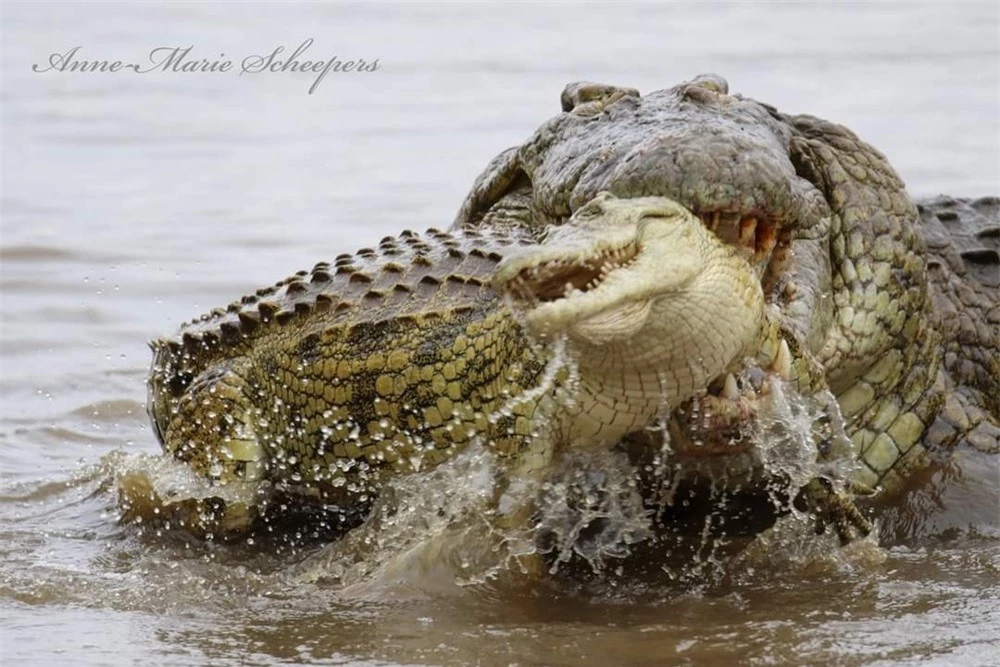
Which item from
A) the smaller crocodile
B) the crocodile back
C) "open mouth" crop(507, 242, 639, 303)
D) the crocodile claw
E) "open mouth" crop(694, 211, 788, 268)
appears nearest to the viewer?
"open mouth" crop(507, 242, 639, 303)

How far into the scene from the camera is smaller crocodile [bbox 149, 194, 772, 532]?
12.0 feet

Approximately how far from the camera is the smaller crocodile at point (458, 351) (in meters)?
3.64

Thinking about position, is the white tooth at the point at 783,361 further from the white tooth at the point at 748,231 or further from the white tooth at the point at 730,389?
the white tooth at the point at 748,231

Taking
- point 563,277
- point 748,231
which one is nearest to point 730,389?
point 748,231

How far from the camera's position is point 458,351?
4621 millimetres

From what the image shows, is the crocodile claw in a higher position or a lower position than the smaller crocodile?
lower

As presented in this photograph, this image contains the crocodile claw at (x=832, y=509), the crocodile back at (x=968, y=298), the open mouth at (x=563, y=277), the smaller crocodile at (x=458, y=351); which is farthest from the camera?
the crocodile back at (x=968, y=298)

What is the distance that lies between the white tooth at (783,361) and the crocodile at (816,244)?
5 cm

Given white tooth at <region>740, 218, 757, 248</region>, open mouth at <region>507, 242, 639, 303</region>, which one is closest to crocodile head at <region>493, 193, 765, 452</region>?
open mouth at <region>507, 242, 639, 303</region>

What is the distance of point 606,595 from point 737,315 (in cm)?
105

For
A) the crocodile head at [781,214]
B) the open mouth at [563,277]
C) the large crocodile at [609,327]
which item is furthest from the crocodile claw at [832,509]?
the open mouth at [563,277]

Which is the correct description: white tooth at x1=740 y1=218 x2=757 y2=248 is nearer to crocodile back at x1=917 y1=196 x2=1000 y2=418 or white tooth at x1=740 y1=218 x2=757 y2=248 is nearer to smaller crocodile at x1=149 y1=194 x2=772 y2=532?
smaller crocodile at x1=149 y1=194 x2=772 y2=532

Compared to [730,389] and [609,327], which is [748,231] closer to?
[730,389]

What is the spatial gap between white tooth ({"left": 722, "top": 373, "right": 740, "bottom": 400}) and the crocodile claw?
23.9 inches
